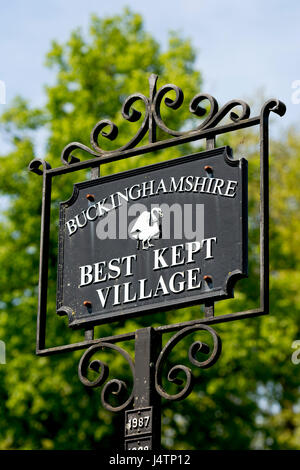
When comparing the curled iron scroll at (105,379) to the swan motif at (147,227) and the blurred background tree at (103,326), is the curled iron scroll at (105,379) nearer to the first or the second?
the swan motif at (147,227)

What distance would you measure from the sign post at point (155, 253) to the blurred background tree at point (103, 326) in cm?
1008

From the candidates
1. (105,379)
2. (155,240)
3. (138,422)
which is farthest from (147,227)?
(138,422)

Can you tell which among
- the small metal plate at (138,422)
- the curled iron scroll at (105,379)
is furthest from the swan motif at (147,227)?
the small metal plate at (138,422)

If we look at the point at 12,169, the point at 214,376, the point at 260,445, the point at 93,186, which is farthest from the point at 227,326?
the point at 93,186

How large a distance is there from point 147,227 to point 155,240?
0.08m

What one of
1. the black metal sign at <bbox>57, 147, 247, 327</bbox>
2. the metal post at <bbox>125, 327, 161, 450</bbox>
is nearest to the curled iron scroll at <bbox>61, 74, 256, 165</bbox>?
the black metal sign at <bbox>57, 147, 247, 327</bbox>

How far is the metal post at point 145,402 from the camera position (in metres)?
4.41

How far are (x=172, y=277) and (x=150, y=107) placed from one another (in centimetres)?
97

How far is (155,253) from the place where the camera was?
15.5ft

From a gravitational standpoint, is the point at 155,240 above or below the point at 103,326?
below

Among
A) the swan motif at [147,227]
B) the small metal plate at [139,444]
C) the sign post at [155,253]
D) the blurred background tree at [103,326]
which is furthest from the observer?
the blurred background tree at [103,326]

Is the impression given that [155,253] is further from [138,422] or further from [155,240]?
[138,422]

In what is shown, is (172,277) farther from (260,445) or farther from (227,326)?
(260,445)

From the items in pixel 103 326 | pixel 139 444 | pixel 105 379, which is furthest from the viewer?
pixel 103 326
